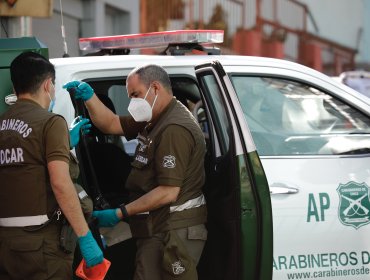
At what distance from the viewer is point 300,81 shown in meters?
4.63

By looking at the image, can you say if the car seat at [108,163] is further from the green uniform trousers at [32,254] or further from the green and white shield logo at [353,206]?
the green and white shield logo at [353,206]

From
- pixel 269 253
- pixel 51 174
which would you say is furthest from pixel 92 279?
pixel 269 253

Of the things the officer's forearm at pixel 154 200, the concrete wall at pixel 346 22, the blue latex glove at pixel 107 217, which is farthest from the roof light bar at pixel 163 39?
the concrete wall at pixel 346 22

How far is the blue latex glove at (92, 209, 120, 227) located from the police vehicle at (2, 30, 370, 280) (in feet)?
0.58

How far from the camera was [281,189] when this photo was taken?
14.3 ft

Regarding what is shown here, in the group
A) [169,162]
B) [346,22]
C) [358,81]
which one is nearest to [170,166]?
[169,162]

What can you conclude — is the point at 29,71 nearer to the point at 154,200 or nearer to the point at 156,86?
the point at 156,86

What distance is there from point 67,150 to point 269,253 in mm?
1082

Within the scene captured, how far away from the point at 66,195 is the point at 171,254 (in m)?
0.64

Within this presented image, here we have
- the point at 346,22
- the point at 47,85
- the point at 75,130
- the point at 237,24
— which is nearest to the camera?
the point at 47,85

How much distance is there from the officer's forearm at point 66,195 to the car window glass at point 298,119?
3.89ft

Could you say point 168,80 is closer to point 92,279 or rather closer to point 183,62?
point 183,62

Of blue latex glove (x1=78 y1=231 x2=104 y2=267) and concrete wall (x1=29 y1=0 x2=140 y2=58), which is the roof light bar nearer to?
blue latex glove (x1=78 y1=231 x2=104 y2=267)

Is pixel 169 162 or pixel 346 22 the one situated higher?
pixel 169 162
